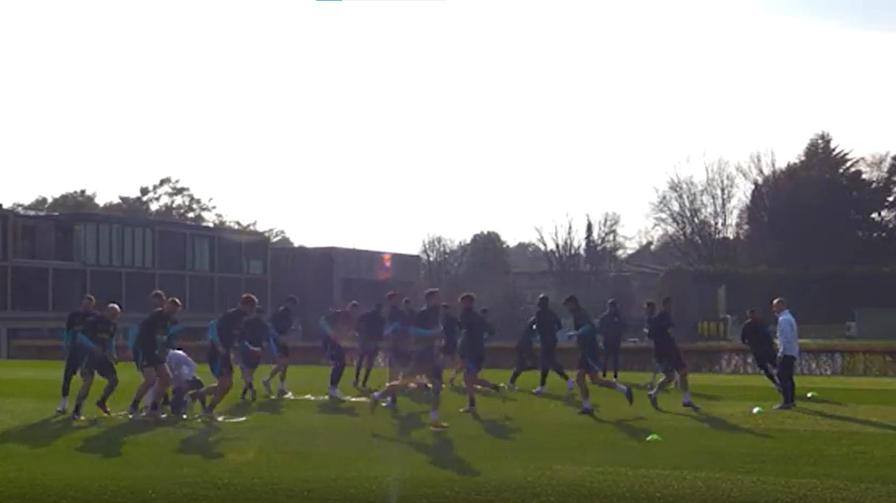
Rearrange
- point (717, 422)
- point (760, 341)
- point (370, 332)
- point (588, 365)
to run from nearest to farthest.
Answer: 1. point (717, 422)
2. point (588, 365)
3. point (760, 341)
4. point (370, 332)

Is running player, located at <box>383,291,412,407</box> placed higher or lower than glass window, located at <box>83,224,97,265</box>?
lower

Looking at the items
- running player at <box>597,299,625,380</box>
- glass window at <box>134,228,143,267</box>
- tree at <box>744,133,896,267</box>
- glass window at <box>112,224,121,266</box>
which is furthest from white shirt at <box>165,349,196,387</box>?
tree at <box>744,133,896,267</box>

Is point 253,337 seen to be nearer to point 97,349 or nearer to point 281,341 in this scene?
point 97,349

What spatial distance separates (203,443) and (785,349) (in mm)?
10124

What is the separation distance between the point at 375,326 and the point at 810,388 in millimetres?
9781

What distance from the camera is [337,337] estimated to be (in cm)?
2477

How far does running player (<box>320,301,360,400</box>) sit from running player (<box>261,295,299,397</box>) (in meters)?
0.73

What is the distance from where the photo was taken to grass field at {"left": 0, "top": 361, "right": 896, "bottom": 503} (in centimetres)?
1315

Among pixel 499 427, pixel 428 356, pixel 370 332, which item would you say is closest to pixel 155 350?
pixel 428 356

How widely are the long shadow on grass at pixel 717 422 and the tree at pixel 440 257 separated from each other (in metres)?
72.8

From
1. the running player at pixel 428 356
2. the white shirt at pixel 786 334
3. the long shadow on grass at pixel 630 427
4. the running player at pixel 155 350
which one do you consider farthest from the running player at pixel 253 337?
the white shirt at pixel 786 334

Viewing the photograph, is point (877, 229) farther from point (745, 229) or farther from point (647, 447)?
point (647, 447)

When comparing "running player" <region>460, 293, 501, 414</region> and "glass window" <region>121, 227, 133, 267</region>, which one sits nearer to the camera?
"running player" <region>460, 293, 501, 414</region>

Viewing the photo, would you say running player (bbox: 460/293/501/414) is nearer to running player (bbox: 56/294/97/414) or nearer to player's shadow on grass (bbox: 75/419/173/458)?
player's shadow on grass (bbox: 75/419/173/458)
